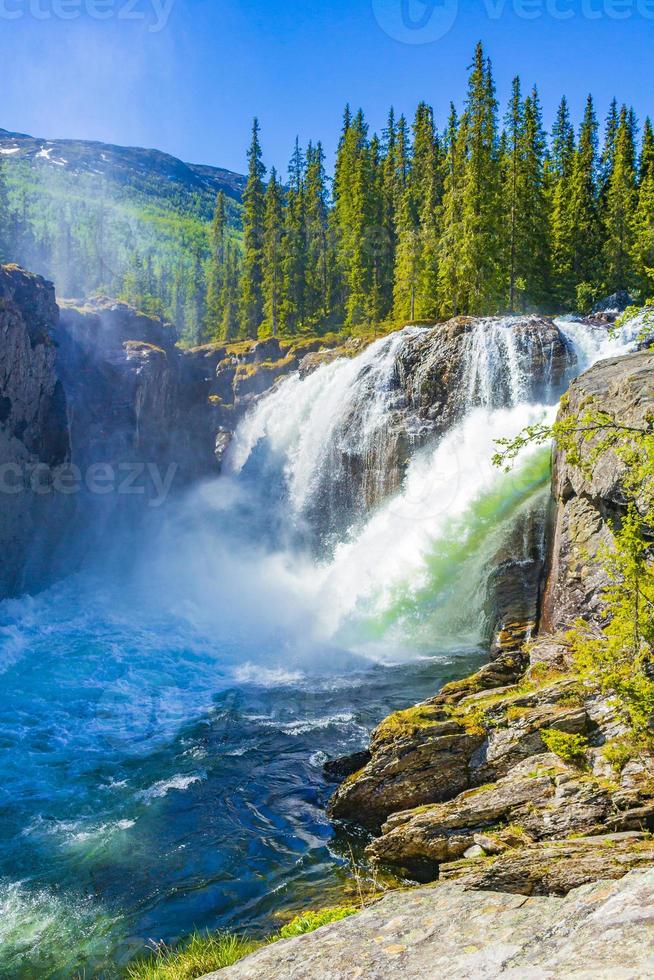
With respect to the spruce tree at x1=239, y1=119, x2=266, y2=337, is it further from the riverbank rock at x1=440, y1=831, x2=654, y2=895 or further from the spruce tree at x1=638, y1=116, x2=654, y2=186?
the riverbank rock at x1=440, y1=831, x2=654, y2=895

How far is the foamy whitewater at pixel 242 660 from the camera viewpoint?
11492 millimetres

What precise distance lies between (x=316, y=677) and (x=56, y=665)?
1049cm

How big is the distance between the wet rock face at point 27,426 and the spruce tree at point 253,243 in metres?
33.7

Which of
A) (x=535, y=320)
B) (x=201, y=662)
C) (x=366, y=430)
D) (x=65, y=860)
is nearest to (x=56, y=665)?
(x=201, y=662)

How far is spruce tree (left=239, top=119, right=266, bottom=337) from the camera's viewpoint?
63219 mm

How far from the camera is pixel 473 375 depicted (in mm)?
28625

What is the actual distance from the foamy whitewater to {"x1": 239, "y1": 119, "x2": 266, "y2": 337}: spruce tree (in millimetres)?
26195

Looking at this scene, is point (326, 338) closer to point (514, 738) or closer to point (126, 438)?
point (126, 438)

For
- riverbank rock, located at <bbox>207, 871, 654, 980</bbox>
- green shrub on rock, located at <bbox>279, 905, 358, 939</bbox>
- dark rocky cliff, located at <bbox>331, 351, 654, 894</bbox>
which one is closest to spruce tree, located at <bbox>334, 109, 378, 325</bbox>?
dark rocky cliff, located at <bbox>331, 351, 654, 894</bbox>

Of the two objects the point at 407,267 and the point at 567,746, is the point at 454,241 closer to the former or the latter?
the point at 407,267

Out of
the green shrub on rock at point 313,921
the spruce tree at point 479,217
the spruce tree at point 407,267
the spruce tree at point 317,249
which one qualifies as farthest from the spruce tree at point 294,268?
the green shrub on rock at point 313,921

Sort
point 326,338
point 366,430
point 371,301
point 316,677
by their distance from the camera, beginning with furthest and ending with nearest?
point 371,301 < point 326,338 < point 366,430 < point 316,677

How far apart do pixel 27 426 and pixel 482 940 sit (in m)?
30.3

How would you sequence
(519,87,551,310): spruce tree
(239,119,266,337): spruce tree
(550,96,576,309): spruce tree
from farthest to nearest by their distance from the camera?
(239,119,266,337): spruce tree
(550,96,576,309): spruce tree
(519,87,551,310): spruce tree
